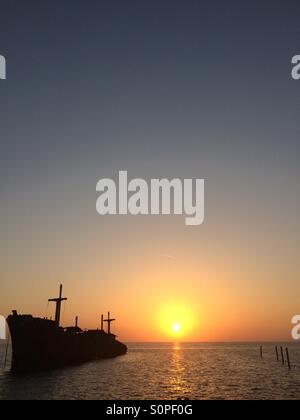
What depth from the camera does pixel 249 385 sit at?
43.3 meters

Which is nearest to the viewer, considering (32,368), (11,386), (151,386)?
(11,386)

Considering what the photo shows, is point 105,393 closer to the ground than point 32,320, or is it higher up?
closer to the ground

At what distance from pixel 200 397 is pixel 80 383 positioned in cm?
1565

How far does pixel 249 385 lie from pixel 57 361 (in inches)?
1292

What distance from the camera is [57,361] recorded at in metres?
61.0

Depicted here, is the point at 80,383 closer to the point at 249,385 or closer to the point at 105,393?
the point at 105,393
